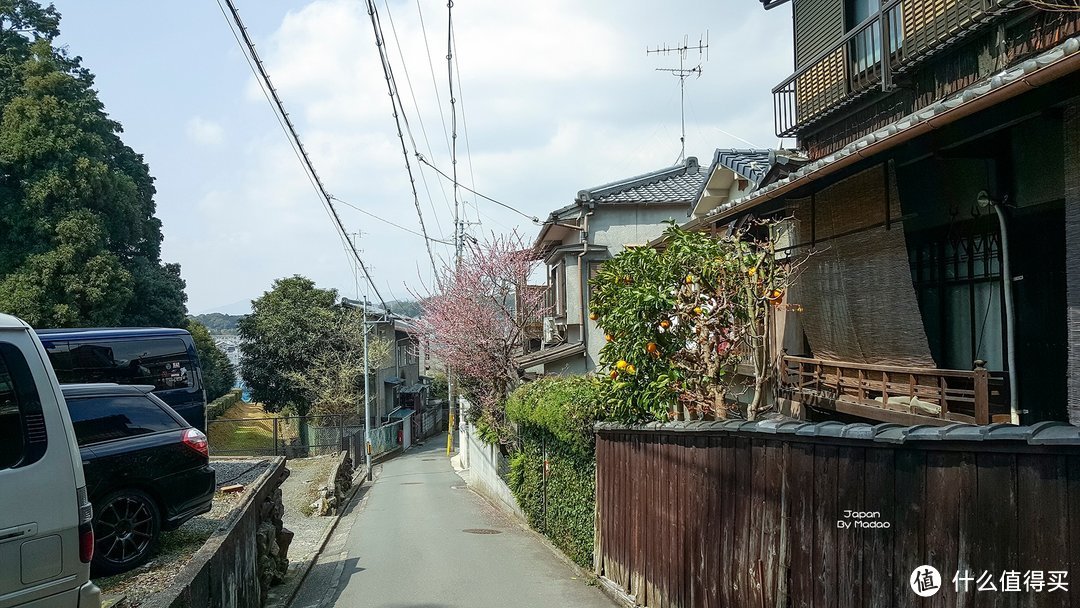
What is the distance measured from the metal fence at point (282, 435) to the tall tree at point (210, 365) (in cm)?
363

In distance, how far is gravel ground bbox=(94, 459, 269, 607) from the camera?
245 inches

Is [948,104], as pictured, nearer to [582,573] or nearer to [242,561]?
[242,561]

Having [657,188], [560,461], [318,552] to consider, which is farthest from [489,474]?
[560,461]

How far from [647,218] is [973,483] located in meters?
19.8

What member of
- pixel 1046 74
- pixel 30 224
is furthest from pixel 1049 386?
pixel 30 224

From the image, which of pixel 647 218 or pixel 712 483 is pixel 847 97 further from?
pixel 647 218

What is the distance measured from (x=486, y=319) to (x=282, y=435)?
1690 centimetres

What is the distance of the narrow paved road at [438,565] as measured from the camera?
32.8 ft

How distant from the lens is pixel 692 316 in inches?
328

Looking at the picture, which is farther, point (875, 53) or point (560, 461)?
point (560, 461)

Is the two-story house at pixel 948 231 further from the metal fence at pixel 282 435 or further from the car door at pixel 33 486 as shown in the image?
the metal fence at pixel 282 435

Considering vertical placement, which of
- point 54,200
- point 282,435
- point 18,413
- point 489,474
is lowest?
point 489,474

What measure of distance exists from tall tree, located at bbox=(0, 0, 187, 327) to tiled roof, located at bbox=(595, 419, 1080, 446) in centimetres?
2220

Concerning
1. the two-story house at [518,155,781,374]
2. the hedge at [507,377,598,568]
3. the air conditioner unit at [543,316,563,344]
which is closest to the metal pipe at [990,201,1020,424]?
the hedge at [507,377,598,568]
